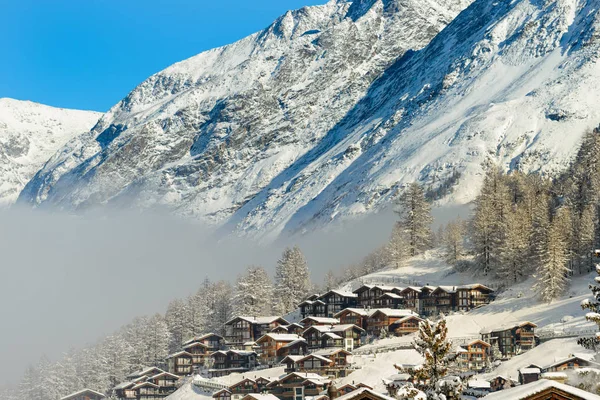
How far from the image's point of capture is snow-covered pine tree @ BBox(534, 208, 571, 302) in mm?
122812

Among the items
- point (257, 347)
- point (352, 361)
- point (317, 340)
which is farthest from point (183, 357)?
point (352, 361)

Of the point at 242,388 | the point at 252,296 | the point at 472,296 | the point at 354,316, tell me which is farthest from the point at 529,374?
the point at 252,296

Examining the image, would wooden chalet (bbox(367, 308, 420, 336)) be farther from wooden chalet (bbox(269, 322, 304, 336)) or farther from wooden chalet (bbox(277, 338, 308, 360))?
wooden chalet (bbox(269, 322, 304, 336))

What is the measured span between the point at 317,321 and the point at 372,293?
11.4m

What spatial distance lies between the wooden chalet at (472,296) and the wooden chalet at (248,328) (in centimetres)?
2941

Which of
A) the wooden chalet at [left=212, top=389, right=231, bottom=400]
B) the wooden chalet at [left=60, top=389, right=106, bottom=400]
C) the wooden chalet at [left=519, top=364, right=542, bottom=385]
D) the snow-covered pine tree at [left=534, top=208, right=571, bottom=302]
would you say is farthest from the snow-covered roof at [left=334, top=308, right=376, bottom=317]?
the wooden chalet at [left=519, top=364, right=542, bottom=385]

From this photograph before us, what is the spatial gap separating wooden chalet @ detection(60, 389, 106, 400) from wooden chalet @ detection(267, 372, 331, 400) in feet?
144

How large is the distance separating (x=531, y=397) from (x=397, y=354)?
294 ft

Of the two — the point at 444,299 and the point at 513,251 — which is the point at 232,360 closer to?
the point at 444,299

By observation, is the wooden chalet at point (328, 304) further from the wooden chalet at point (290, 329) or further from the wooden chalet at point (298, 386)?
the wooden chalet at point (298, 386)

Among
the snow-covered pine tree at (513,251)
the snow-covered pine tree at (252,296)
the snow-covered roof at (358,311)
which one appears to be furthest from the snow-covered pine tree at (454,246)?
the snow-covered pine tree at (252,296)

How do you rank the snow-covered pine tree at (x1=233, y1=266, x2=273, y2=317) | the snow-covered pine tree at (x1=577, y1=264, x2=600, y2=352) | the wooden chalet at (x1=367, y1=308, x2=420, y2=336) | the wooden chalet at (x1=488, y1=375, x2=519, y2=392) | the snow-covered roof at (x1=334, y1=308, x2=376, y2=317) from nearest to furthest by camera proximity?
the snow-covered pine tree at (x1=577, y1=264, x2=600, y2=352) → the wooden chalet at (x1=488, y1=375, x2=519, y2=392) → the wooden chalet at (x1=367, y1=308, x2=420, y2=336) → the snow-covered roof at (x1=334, y1=308, x2=376, y2=317) → the snow-covered pine tree at (x1=233, y1=266, x2=273, y2=317)

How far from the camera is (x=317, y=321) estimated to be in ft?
484

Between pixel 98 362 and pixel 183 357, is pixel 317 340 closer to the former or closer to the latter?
pixel 183 357
